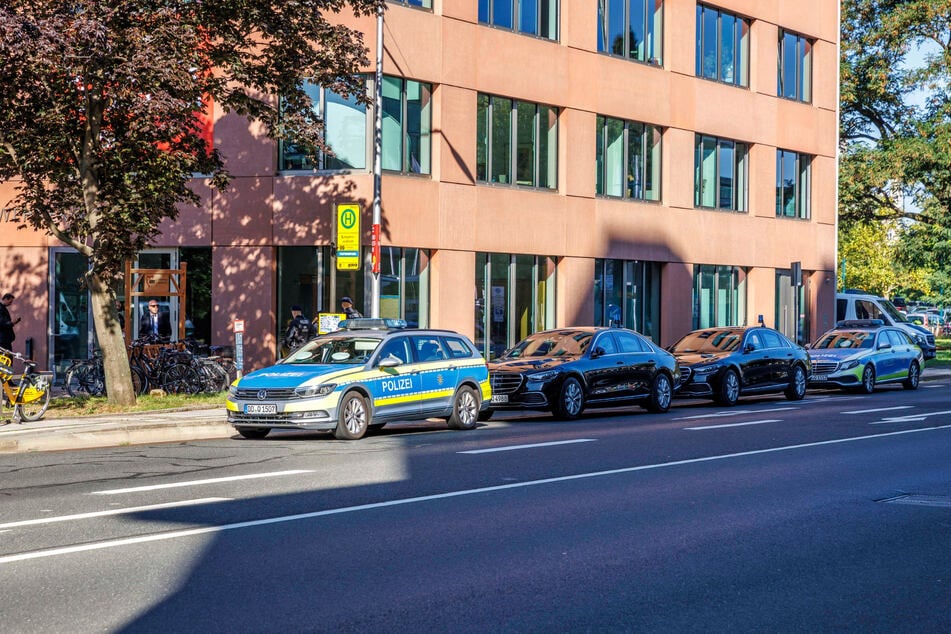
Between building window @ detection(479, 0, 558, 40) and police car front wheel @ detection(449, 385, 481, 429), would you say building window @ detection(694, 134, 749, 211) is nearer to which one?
building window @ detection(479, 0, 558, 40)

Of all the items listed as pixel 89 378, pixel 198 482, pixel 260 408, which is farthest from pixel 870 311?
pixel 198 482

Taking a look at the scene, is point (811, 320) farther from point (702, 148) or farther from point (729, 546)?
point (729, 546)

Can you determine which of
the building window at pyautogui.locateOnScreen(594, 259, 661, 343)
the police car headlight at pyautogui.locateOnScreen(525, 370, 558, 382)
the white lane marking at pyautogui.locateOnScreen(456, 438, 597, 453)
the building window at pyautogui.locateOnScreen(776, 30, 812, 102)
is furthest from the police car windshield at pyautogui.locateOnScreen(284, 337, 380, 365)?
the building window at pyautogui.locateOnScreen(776, 30, 812, 102)

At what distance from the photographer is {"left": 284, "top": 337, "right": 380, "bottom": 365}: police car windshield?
1700 centimetres

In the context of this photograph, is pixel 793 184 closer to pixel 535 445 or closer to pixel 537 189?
pixel 537 189

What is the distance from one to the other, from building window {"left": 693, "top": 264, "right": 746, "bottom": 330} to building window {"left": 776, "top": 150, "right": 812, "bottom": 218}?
9.92 feet

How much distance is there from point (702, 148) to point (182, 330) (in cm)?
1690

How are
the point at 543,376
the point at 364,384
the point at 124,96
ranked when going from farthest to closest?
the point at 543,376 → the point at 124,96 → the point at 364,384

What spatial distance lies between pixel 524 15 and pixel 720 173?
980cm

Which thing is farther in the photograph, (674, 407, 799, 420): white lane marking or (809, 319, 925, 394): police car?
(809, 319, 925, 394): police car

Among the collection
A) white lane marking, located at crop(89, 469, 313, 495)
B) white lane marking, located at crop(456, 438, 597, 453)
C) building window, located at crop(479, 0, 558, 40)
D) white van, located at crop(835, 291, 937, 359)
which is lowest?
white lane marking, located at crop(456, 438, 597, 453)

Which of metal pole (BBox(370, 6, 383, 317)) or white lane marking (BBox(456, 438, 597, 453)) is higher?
metal pole (BBox(370, 6, 383, 317))

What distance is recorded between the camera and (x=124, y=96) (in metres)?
17.7

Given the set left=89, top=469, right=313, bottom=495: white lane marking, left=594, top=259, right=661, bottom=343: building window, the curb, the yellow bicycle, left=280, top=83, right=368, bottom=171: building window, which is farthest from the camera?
left=594, top=259, right=661, bottom=343: building window
